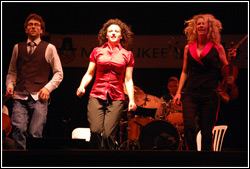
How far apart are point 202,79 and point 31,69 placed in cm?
198

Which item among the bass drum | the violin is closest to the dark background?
the bass drum

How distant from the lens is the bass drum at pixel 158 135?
18.8ft

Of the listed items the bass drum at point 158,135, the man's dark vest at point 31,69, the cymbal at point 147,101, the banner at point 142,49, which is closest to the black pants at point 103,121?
the man's dark vest at point 31,69

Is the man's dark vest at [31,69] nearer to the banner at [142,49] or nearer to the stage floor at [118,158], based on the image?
the stage floor at [118,158]

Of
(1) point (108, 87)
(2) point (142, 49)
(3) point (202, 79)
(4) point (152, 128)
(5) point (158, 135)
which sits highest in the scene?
(2) point (142, 49)

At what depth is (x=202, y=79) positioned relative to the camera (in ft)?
12.1

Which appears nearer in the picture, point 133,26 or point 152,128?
point 152,128

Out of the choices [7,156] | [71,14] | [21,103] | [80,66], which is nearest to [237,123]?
[80,66]

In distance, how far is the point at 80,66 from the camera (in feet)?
22.5

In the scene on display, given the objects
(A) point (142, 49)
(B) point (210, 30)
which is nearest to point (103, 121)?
(B) point (210, 30)

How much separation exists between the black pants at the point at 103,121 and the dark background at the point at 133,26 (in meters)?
3.13

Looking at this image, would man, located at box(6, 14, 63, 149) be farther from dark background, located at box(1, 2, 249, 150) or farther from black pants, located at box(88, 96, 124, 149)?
dark background, located at box(1, 2, 249, 150)

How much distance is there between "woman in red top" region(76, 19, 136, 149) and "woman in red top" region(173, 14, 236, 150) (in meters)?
0.66

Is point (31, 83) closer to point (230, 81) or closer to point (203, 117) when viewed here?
point (203, 117)
